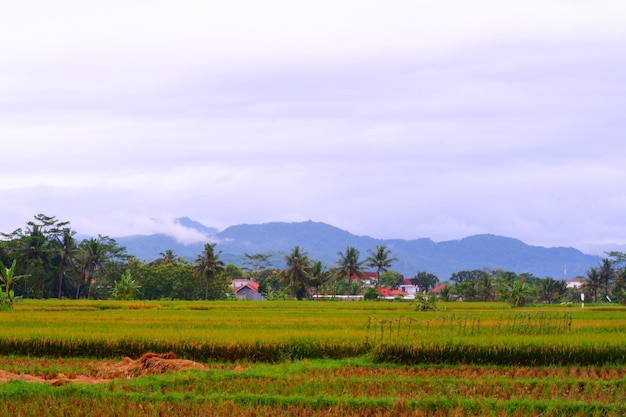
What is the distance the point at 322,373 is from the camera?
1365cm

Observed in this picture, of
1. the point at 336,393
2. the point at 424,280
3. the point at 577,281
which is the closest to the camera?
the point at 336,393

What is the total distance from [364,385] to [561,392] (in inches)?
126

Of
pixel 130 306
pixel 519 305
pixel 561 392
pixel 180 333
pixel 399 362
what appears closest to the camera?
pixel 561 392

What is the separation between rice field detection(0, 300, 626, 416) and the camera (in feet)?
33.6

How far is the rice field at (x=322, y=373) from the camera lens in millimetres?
10234

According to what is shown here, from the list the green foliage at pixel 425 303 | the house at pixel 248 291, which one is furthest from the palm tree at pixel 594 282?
the green foliage at pixel 425 303

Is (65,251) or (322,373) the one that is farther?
(65,251)

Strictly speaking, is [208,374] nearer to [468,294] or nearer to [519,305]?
[519,305]

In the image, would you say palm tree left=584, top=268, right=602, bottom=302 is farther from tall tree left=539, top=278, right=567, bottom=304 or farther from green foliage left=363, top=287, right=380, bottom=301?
green foliage left=363, top=287, right=380, bottom=301

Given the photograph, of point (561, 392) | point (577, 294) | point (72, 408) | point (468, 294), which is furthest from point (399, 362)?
point (577, 294)

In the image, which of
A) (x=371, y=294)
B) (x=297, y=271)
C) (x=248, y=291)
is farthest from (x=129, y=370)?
(x=248, y=291)

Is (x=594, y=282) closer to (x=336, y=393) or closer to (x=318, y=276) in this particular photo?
(x=318, y=276)

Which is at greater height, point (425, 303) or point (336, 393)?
point (425, 303)

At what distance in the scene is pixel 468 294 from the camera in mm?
71188
